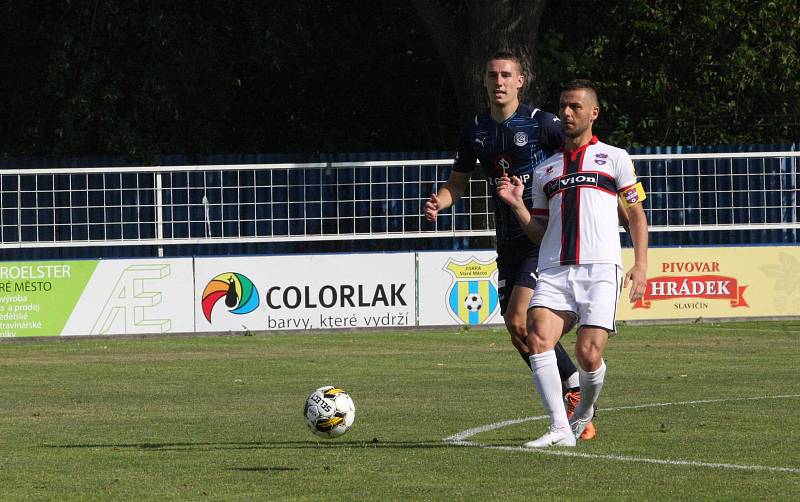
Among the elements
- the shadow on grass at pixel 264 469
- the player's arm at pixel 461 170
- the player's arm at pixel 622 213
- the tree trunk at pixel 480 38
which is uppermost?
the tree trunk at pixel 480 38

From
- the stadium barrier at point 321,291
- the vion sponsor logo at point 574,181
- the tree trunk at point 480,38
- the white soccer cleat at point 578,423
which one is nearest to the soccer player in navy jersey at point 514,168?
the white soccer cleat at point 578,423

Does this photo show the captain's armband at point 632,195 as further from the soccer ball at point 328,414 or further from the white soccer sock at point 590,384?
the soccer ball at point 328,414

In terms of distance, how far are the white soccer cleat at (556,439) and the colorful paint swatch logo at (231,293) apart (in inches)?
466

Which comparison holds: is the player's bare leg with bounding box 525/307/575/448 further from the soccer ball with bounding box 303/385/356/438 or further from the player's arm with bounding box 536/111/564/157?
the player's arm with bounding box 536/111/564/157

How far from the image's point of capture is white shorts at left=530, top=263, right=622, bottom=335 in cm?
855

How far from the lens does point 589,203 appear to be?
8.62m

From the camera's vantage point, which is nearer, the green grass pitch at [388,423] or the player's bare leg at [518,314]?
the green grass pitch at [388,423]

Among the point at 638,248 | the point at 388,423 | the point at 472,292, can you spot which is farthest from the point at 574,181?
the point at 472,292

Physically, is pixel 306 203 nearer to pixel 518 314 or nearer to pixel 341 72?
pixel 341 72

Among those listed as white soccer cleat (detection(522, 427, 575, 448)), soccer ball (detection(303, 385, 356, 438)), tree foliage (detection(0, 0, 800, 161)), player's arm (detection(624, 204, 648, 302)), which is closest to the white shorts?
player's arm (detection(624, 204, 648, 302))

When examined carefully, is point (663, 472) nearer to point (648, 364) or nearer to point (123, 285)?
point (648, 364)

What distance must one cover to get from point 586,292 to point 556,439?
855 mm

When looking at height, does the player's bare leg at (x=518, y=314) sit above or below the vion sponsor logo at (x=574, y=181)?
below

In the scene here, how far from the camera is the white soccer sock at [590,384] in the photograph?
8688mm
